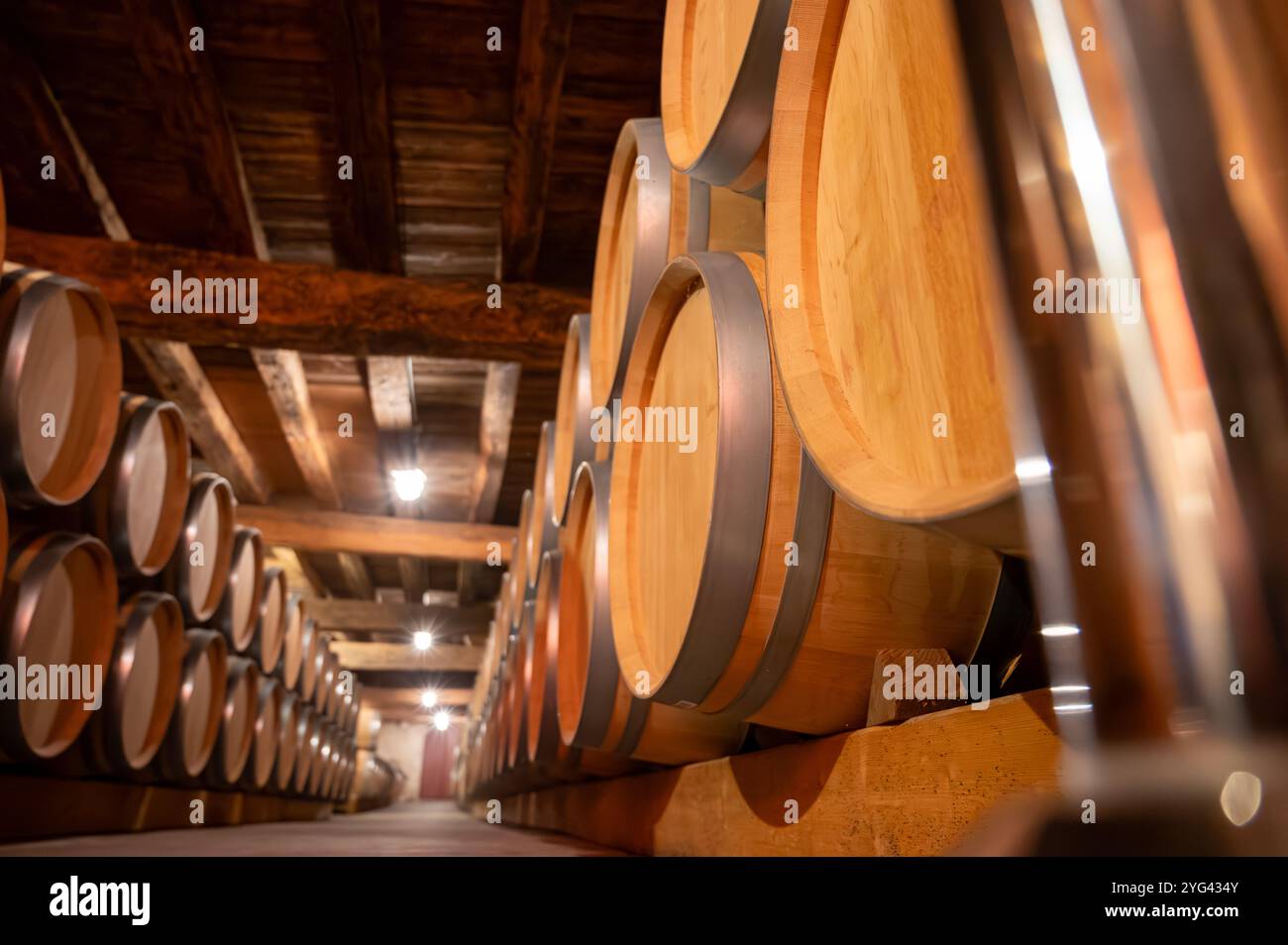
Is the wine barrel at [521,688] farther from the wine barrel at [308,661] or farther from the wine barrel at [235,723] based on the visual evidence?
the wine barrel at [308,661]

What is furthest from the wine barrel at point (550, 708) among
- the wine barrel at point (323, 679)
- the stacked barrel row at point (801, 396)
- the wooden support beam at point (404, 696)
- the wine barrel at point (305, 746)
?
the wooden support beam at point (404, 696)

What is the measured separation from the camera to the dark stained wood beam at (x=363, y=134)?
13.5 feet

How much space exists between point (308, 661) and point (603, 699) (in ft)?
19.1

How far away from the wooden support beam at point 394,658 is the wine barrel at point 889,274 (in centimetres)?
1408

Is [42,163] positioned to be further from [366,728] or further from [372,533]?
[366,728]

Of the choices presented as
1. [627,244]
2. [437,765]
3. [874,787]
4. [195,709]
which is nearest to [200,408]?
[195,709]

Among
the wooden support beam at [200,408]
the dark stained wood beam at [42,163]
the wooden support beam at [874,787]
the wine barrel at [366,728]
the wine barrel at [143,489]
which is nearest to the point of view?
the wooden support beam at [874,787]

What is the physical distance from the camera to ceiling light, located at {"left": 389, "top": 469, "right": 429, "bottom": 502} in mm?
9312

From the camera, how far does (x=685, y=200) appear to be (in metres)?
2.11

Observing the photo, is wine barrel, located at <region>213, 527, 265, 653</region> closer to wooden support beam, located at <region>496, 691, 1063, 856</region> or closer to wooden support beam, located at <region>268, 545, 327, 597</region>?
wooden support beam, located at <region>496, 691, 1063, 856</region>

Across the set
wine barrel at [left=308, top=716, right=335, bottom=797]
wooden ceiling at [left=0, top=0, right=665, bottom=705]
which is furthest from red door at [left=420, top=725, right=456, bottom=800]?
wooden ceiling at [left=0, top=0, right=665, bottom=705]

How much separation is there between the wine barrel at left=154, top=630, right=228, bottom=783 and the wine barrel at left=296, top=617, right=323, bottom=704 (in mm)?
2181

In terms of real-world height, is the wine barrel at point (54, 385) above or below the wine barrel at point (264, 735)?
above
